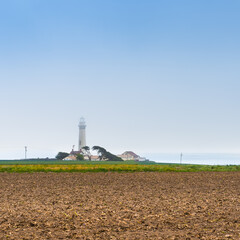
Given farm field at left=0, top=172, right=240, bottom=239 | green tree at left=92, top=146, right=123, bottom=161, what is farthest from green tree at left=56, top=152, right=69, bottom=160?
farm field at left=0, top=172, right=240, bottom=239

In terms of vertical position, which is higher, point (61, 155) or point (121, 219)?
point (121, 219)

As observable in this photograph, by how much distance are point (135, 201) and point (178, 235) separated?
936 cm

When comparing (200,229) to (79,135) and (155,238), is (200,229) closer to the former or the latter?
(155,238)

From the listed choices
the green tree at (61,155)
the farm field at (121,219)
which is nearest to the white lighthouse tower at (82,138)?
the green tree at (61,155)

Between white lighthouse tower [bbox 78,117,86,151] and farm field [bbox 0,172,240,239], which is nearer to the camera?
farm field [bbox 0,172,240,239]

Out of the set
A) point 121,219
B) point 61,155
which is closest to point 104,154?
point 61,155

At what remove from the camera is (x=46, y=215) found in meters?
18.2

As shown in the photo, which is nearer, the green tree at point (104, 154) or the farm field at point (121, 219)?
the farm field at point (121, 219)

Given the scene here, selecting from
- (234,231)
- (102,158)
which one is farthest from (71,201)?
(102,158)

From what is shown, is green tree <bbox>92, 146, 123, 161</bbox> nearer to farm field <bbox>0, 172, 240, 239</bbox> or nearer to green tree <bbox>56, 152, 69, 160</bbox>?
green tree <bbox>56, 152, 69, 160</bbox>

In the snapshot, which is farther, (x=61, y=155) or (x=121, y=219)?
(x=61, y=155)

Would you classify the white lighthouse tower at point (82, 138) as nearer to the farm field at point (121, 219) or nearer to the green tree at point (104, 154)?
the green tree at point (104, 154)

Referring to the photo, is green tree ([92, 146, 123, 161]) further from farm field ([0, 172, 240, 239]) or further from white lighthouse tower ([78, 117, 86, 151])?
farm field ([0, 172, 240, 239])

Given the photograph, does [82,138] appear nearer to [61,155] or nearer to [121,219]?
[61,155]
